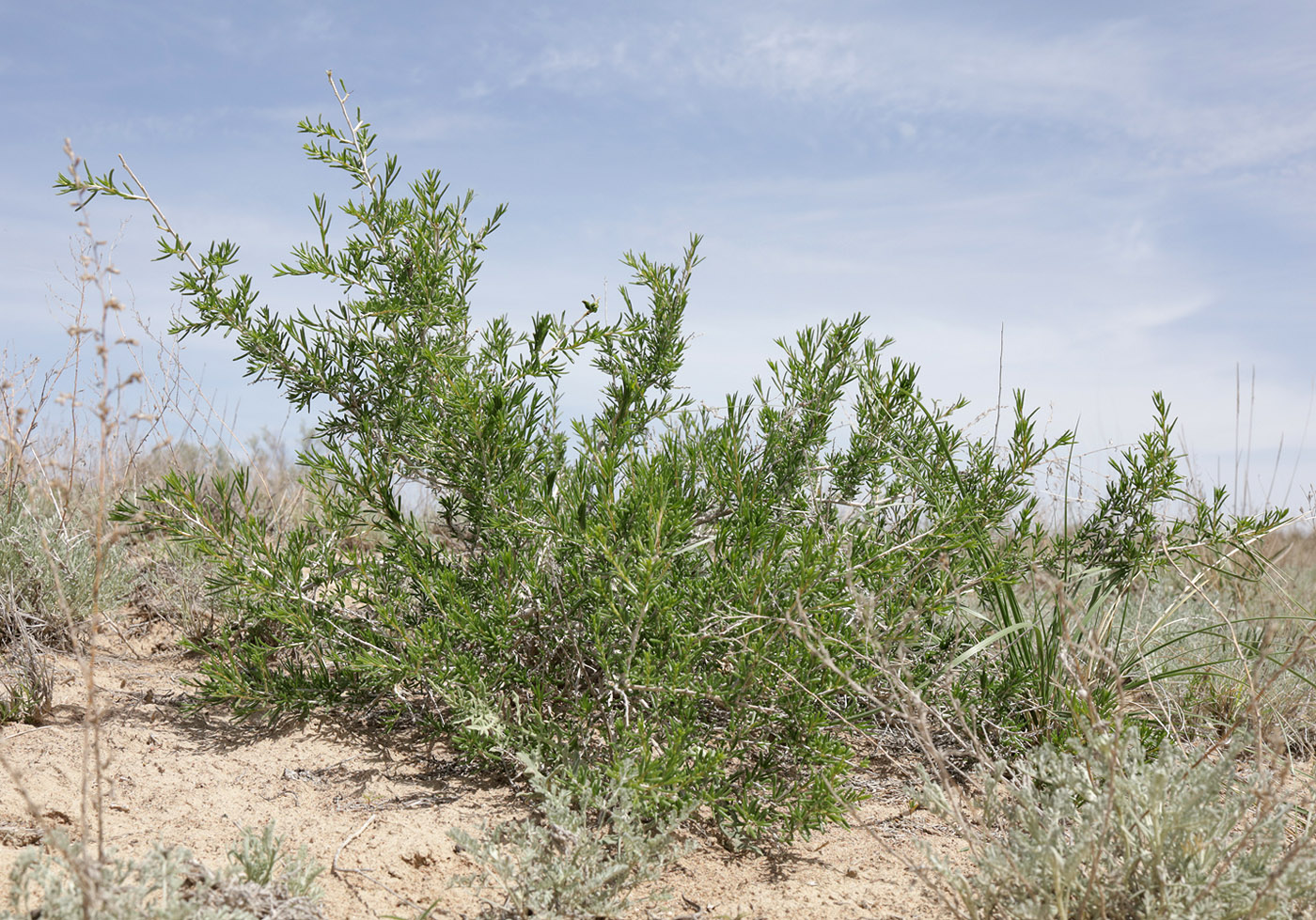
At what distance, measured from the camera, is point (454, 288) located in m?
2.99

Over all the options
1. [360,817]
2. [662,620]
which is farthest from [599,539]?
[360,817]

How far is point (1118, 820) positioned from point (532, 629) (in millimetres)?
1666

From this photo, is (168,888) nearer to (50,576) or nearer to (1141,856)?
(1141,856)

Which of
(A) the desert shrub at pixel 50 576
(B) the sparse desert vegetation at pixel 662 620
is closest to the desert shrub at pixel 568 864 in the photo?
(B) the sparse desert vegetation at pixel 662 620

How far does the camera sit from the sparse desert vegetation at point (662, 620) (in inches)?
81.7

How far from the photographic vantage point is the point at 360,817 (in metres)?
2.68

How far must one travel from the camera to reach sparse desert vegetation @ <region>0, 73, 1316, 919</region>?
207 cm

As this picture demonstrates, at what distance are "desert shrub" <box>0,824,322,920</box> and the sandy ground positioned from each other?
210 millimetres

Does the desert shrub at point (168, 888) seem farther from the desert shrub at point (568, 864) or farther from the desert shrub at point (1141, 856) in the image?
the desert shrub at point (1141, 856)

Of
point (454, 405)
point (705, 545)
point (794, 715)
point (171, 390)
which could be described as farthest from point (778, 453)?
point (171, 390)

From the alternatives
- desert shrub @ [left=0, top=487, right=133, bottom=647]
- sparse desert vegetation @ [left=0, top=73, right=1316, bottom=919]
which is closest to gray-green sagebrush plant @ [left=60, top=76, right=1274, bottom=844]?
sparse desert vegetation @ [left=0, top=73, right=1316, bottom=919]

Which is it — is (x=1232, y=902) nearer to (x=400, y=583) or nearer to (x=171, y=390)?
(x=400, y=583)

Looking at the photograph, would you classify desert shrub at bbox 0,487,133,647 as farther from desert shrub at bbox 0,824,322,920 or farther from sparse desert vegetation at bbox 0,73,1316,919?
desert shrub at bbox 0,824,322,920

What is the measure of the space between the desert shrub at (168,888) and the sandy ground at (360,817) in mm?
210
